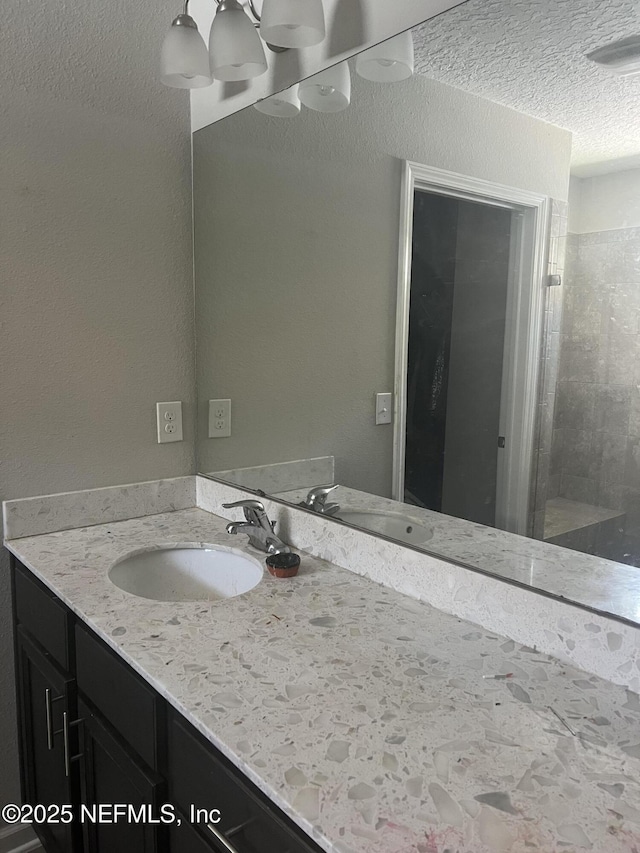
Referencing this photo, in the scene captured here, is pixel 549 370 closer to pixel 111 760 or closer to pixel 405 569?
pixel 405 569

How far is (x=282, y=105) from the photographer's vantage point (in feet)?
5.22

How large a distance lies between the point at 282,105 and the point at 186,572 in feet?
4.00

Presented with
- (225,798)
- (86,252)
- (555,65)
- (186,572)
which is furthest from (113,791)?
(555,65)

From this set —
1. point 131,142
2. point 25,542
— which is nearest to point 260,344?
point 131,142

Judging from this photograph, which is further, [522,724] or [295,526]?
[295,526]

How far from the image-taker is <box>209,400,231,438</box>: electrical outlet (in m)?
1.92

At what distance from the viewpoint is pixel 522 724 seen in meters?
0.86

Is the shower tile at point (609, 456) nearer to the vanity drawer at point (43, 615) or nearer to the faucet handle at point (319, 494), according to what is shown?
the faucet handle at point (319, 494)

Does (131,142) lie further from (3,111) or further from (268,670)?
(268,670)

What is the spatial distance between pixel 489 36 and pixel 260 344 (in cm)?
97

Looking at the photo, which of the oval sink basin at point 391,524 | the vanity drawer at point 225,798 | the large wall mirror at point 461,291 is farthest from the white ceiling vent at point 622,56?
the vanity drawer at point 225,798

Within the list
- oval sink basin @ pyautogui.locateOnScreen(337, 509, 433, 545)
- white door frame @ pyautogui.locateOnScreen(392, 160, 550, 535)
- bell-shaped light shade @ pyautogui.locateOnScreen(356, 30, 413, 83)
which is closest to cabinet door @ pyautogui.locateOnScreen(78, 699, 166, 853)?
oval sink basin @ pyautogui.locateOnScreen(337, 509, 433, 545)

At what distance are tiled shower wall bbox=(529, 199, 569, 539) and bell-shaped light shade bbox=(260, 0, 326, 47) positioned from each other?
26.6 inches

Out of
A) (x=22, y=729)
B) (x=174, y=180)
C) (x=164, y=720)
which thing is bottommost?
(x=22, y=729)
